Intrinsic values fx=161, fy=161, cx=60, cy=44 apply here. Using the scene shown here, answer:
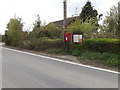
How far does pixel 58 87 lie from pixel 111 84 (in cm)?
182

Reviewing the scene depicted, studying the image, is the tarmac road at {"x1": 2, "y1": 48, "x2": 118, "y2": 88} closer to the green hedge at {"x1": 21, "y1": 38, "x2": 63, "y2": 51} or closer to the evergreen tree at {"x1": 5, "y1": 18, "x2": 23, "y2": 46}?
the green hedge at {"x1": 21, "y1": 38, "x2": 63, "y2": 51}

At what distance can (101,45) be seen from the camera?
10547 millimetres

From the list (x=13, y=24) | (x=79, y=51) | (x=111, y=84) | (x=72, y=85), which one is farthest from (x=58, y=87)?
(x=13, y=24)

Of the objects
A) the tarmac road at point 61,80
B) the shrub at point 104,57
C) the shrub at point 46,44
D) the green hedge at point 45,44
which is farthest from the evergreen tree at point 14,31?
the tarmac road at point 61,80

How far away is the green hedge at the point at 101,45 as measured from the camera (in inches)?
384

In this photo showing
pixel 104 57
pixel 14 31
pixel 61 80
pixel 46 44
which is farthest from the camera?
pixel 14 31

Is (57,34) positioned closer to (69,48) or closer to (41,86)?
(69,48)

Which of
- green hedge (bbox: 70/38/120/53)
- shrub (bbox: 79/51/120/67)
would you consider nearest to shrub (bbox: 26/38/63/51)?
green hedge (bbox: 70/38/120/53)

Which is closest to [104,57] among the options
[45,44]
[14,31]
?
[45,44]

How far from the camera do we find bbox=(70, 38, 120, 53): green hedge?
9.76 meters

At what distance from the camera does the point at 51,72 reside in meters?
7.12

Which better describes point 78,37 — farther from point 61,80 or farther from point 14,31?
point 14,31

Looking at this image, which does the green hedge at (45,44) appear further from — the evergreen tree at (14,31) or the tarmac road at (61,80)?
the tarmac road at (61,80)

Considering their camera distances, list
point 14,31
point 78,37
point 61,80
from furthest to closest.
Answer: point 14,31
point 78,37
point 61,80
